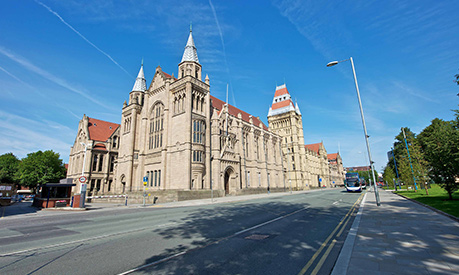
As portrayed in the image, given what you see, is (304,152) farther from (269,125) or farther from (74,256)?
(74,256)

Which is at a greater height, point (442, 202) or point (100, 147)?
point (100, 147)

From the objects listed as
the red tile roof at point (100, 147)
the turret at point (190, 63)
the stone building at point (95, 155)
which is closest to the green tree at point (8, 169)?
the stone building at point (95, 155)

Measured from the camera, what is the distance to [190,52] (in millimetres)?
37156

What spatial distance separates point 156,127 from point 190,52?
49.7 feet

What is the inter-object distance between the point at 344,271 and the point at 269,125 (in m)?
70.6

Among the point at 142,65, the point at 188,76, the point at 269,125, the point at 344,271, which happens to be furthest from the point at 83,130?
the point at 344,271

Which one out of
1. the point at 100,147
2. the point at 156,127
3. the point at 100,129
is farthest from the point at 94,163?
the point at 156,127

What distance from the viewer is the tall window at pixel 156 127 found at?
3709 centimetres

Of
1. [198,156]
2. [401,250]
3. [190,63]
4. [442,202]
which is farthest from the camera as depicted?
[190,63]

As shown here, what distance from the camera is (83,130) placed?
50781 mm

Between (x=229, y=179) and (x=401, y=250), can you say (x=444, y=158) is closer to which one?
(x=401, y=250)

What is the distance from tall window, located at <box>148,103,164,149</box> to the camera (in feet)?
122

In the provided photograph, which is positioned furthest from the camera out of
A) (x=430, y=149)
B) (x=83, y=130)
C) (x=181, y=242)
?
(x=83, y=130)

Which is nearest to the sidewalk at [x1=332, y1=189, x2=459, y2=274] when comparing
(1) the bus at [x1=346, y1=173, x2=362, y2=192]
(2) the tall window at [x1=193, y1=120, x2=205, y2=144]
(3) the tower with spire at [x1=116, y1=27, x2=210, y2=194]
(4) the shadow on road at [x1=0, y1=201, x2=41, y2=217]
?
(4) the shadow on road at [x1=0, y1=201, x2=41, y2=217]
